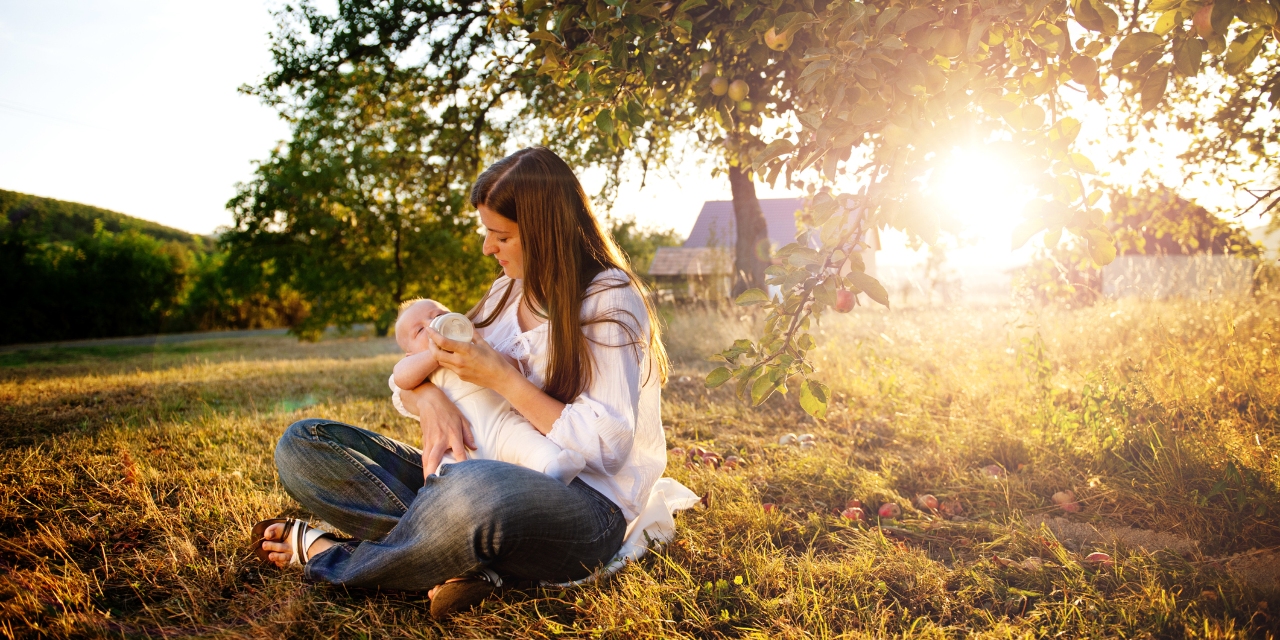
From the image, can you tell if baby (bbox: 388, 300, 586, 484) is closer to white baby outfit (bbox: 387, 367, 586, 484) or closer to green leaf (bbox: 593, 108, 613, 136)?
white baby outfit (bbox: 387, 367, 586, 484)

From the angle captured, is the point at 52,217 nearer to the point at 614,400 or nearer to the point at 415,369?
the point at 415,369

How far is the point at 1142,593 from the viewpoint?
5.54 feet

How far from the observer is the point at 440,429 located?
1961mm

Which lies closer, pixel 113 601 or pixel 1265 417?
pixel 113 601

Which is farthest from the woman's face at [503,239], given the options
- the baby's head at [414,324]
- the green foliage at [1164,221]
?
the green foliage at [1164,221]

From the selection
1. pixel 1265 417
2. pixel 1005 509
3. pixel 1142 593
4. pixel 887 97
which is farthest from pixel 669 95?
pixel 1265 417

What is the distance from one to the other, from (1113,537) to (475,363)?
6.72 feet

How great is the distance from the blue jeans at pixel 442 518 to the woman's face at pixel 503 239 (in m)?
0.68

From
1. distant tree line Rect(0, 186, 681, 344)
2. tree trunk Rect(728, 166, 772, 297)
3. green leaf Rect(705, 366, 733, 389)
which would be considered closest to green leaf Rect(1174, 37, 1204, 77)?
green leaf Rect(705, 366, 733, 389)

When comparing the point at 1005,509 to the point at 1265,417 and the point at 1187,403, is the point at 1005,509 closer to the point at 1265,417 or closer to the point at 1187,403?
the point at 1187,403

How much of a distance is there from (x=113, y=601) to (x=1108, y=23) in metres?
2.76

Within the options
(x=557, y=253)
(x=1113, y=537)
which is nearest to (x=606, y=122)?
(x=557, y=253)

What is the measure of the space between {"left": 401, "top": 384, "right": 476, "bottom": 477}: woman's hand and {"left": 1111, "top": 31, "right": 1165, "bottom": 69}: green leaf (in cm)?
180

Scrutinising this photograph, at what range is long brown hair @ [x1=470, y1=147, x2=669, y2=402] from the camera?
6.11 feet
